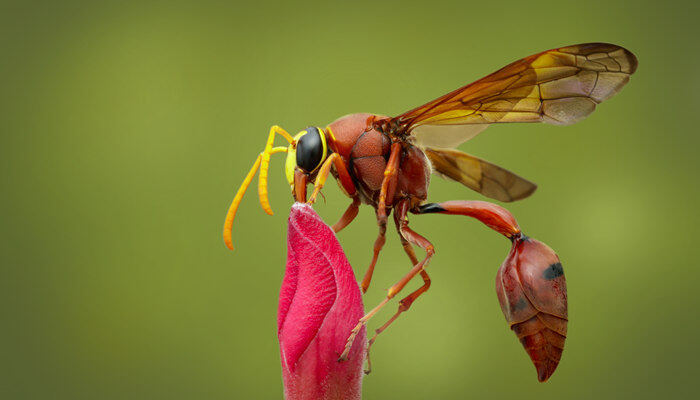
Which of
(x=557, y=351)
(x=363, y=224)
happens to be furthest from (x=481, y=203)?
(x=363, y=224)

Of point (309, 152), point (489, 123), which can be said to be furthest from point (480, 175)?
point (309, 152)

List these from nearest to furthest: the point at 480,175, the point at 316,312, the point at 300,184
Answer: the point at 316,312 → the point at 300,184 → the point at 480,175

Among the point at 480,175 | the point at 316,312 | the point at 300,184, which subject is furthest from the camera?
the point at 480,175

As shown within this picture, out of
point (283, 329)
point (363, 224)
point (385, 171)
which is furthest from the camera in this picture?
point (363, 224)

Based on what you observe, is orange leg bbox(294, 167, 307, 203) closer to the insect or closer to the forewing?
the insect

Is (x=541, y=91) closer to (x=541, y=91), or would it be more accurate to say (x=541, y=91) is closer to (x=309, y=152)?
(x=541, y=91)

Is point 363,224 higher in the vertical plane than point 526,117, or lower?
lower

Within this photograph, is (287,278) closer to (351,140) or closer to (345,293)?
(345,293)
